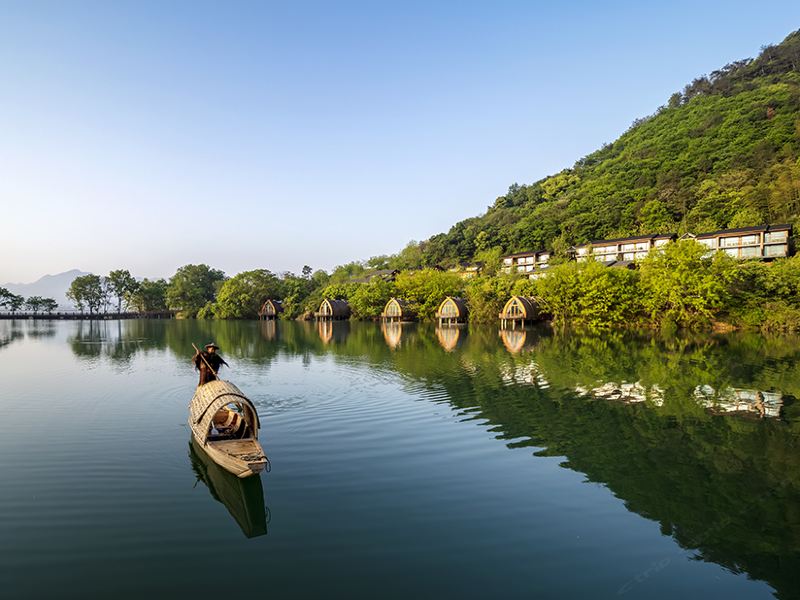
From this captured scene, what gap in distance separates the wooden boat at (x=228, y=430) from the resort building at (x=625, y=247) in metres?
55.9

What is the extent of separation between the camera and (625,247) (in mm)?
63281

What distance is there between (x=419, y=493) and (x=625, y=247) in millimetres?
63681

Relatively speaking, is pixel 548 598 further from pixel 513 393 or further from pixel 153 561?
pixel 513 393

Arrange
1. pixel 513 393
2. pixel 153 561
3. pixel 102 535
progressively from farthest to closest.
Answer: pixel 513 393 → pixel 102 535 → pixel 153 561

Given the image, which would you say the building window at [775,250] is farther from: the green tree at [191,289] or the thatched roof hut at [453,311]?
the green tree at [191,289]

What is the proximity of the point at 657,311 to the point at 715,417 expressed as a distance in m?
30.1

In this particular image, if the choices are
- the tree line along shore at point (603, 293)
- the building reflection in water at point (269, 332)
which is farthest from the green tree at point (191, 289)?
the building reflection in water at point (269, 332)

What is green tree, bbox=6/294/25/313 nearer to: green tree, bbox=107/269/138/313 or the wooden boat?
green tree, bbox=107/269/138/313

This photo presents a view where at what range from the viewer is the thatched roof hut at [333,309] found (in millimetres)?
64750

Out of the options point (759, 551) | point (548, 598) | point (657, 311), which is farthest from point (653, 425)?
point (657, 311)

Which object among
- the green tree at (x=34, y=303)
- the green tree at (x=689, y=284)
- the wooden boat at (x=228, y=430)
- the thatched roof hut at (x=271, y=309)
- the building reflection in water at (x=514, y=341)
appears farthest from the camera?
the green tree at (x=34, y=303)

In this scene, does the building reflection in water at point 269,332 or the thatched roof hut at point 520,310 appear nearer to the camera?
the building reflection in water at point 269,332

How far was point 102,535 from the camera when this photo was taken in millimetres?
7086

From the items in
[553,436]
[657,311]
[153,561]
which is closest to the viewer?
[153,561]
